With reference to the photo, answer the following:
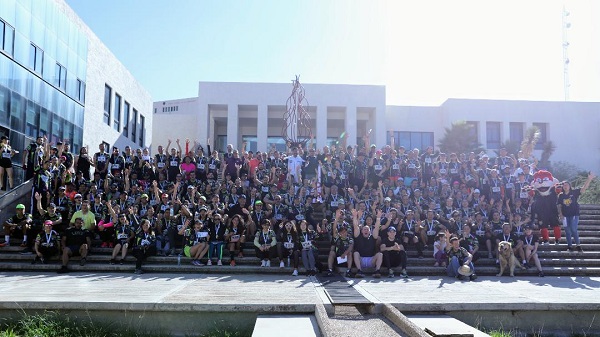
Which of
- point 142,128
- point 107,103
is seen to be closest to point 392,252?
point 107,103

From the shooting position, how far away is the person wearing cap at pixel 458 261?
35.8ft

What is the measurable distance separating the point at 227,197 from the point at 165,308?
6658mm

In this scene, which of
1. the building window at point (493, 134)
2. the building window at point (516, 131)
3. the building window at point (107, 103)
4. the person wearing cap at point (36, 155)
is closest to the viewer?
the person wearing cap at point (36, 155)

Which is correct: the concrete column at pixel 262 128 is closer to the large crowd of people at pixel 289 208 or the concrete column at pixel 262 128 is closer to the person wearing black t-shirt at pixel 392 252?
the large crowd of people at pixel 289 208

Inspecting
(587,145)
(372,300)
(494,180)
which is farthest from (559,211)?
(587,145)

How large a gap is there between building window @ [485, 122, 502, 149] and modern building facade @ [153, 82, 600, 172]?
8 centimetres

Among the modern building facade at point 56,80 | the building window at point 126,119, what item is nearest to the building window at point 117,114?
the modern building facade at point 56,80

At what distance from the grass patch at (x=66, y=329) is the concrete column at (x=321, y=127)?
26.4 m

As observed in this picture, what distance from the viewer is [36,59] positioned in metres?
19.8

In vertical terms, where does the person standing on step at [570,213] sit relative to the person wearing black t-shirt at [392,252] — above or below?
above

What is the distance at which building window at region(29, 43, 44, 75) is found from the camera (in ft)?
63.6

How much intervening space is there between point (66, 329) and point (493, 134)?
35430 mm

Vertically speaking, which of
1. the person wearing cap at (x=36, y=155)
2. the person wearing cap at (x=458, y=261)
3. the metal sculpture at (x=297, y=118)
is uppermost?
the metal sculpture at (x=297, y=118)

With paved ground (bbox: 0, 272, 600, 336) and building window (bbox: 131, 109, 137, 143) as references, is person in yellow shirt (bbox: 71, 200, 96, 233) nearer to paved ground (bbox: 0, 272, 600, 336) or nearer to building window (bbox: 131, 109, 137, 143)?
paved ground (bbox: 0, 272, 600, 336)
